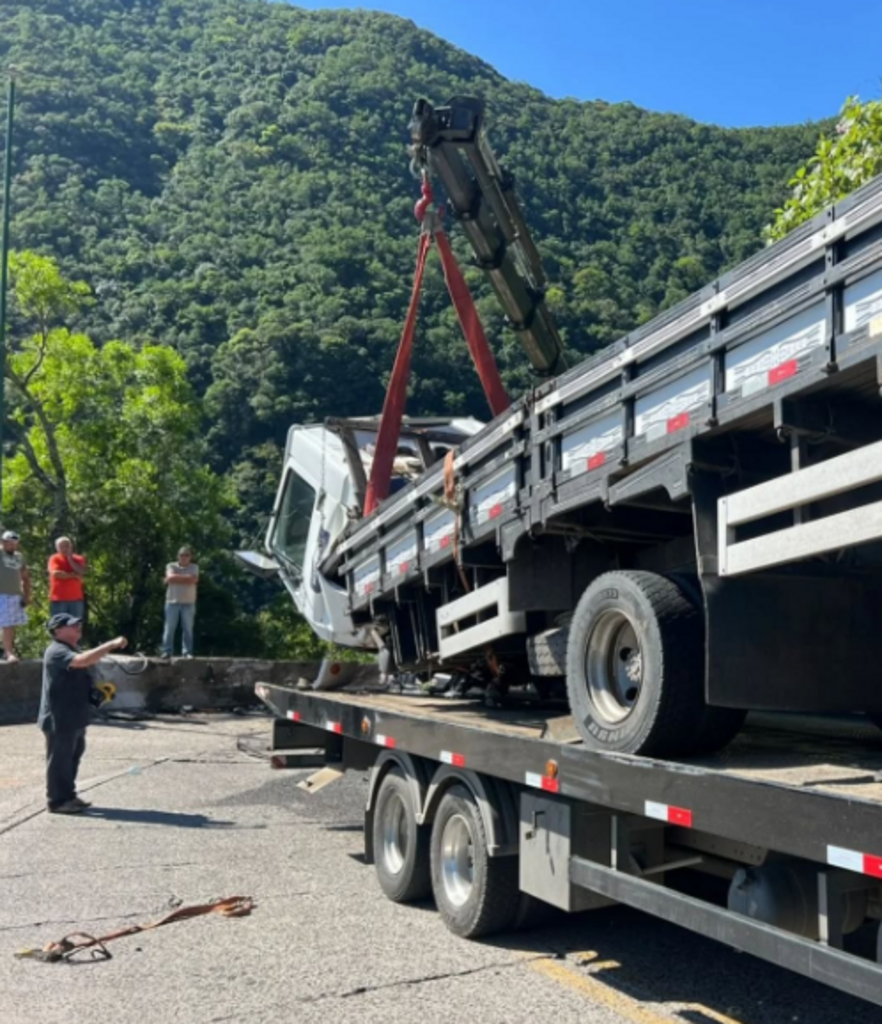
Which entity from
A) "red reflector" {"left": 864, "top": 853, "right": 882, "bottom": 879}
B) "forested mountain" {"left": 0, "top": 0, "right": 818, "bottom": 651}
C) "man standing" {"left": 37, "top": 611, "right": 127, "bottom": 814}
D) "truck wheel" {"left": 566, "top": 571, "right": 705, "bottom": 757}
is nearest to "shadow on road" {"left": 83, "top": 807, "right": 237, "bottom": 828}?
"man standing" {"left": 37, "top": 611, "right": 127, "bottom": 814}

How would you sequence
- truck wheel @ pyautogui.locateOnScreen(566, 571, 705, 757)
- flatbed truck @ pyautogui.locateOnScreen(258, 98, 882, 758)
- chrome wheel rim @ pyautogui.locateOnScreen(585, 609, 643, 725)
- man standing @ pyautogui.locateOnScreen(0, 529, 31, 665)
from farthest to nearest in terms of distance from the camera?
1. man standing @ pyautogui.locateOnScreen(0, 529, 31, 665)
2. chrome wheel rim @ pyautogui.locateOnScreen(585, 609, 643, 725)
3. truck wheel @ pyautogui.locateOnScreen(566, 571, 705, 757)
4. flatbed truck @ pyautogui.locateOnScreen(258, 98, 882, 758)

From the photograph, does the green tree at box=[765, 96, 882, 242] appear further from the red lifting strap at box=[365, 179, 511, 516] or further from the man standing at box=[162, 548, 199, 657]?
the man standing at box=[162, 548, 199, 657]

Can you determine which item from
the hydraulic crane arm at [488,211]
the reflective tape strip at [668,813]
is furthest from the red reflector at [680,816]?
the hydraulic crane arm at [488,211]

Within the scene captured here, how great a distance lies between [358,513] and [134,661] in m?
5.51

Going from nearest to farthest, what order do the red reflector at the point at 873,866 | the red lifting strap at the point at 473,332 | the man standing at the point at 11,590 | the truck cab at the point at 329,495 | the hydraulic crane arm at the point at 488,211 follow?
the red reflector at the point at 873,866 < the red lifting strap at the point at 473,332 < the truck cab at the point at 329,495 < the hydraulic crane arm at the point at 488,211 < the man standing at the point at 11,590

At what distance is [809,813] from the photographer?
3570 millimetres

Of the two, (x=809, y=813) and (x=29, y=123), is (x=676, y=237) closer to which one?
(x=29, y=123)

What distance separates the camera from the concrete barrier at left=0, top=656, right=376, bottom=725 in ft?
45.4

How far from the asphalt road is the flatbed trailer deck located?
37 cm

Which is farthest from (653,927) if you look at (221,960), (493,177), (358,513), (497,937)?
(493,177)

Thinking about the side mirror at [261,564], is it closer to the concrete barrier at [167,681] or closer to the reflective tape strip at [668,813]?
the concrete barrier at [167,681]

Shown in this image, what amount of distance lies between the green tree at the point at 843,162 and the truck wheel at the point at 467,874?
14.8 ft

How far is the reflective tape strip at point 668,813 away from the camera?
413cm

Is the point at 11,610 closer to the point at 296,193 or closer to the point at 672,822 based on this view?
the point at 672,822
